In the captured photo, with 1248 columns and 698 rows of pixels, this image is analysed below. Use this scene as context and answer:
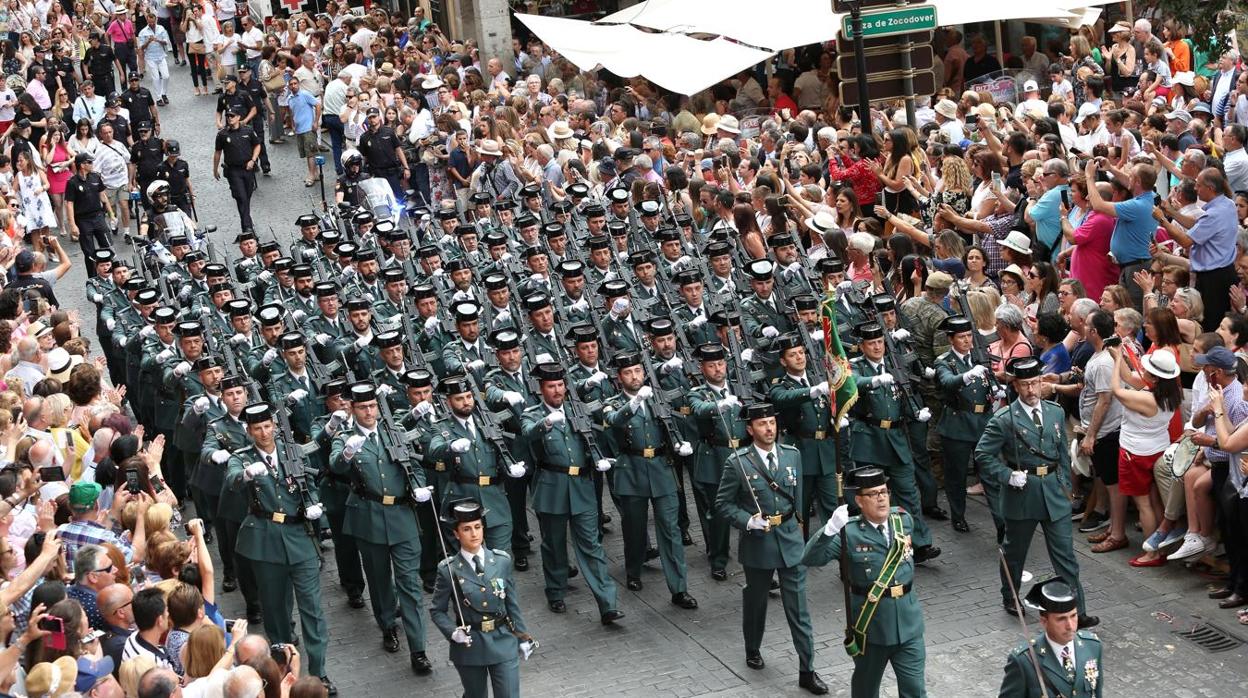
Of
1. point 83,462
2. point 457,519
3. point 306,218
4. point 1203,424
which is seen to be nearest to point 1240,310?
point 1203,424

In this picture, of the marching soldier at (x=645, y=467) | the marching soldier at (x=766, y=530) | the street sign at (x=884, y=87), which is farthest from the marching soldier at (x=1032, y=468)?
the street sign at (x=884, y=87)

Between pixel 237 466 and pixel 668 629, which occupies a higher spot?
pixel 237 466

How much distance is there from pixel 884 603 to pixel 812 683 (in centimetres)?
114

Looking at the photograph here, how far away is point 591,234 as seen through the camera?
15992 millimetres

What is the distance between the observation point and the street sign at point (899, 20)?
579 inches

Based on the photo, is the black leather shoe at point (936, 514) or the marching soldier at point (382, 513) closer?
the marching soldier at point (382, 513)

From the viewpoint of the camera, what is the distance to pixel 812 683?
32.6 feet

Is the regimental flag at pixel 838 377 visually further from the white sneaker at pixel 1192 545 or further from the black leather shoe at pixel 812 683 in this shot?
the white sneaker at pixel 1192 545

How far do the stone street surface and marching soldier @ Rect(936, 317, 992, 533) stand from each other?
56cm

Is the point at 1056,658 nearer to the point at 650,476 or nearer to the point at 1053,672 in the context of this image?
the point at 1053,672

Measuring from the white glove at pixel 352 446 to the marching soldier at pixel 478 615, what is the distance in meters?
1.46

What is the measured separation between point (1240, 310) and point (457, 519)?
565 cm

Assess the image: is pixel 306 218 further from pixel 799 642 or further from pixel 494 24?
pixel 494 24

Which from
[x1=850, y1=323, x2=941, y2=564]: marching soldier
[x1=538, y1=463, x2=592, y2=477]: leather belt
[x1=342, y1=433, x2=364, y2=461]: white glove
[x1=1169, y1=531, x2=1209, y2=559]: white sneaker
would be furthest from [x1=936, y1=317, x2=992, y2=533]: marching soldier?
[x1=342, y1=433, x2=364, y2=461]: white glove
